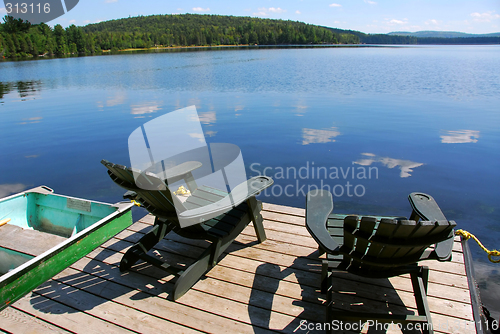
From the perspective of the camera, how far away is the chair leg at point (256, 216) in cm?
274

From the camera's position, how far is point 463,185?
614 centimetres

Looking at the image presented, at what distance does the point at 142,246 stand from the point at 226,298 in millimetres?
817

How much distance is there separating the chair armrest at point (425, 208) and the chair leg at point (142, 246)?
194cm

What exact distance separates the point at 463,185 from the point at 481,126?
15.8ft

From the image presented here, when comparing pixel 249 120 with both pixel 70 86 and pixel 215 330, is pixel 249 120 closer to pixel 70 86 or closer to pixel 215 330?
pixel 215 330

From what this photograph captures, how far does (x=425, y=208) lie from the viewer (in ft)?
7.58

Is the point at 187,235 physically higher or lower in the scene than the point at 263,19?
lower

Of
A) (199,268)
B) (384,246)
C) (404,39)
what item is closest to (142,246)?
(199,268)

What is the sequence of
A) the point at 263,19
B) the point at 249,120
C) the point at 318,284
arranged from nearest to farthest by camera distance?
1. the point at 318,284
2. the point at 249,120
3. the point at 263,19

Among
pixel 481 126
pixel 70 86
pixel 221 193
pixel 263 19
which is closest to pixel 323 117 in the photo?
pixel 481 126

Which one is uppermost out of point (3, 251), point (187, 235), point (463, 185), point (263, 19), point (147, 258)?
point (263, 19)

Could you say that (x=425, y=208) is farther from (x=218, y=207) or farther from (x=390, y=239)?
(x=218, y=207)

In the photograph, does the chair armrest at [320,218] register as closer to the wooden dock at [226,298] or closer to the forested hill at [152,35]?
the wooden dock at [226,298]

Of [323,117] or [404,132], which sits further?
[323,117]
